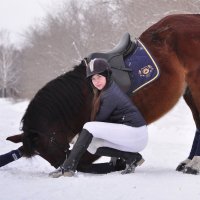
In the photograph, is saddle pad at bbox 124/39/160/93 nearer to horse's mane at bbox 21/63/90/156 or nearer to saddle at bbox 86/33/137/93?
saddle at bbox 86/33/137/93

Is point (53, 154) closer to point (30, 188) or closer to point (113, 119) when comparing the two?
point (113, 119)

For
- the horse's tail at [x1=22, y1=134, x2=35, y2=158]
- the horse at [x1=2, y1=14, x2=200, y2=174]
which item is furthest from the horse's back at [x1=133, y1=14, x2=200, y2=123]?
the horse's tail at [x1=22, y1=134, x2=35, y2=158]

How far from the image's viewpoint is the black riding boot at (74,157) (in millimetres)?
3684

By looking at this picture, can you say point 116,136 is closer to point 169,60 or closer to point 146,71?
point 146,71

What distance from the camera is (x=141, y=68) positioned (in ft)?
15.0

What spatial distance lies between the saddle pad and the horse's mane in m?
0.53

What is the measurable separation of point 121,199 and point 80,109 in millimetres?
1654

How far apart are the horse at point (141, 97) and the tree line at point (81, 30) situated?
11941mm

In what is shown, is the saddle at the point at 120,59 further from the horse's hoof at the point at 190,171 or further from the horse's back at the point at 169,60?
the horse's hoof at the point at 190,171

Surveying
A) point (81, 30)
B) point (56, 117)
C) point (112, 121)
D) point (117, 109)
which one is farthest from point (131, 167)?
point (81, 30)

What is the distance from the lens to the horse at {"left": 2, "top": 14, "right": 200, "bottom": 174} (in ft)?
13.6

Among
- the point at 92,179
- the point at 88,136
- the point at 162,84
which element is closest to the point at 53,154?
the point at 88,136

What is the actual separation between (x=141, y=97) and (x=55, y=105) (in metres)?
0.91

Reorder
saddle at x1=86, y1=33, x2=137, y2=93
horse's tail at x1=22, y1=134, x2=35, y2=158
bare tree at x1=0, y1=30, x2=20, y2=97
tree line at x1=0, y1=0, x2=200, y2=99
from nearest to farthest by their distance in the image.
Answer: horse's tail at x1=22, y1=134, x2=35, y2=158, saddle at x1=86, y1=33, x2=137, y2=93, tree line at x1=0, y1=0, x2=200, y2=99, bare tree at x1=0, y1=30, x2=20, y2=97
